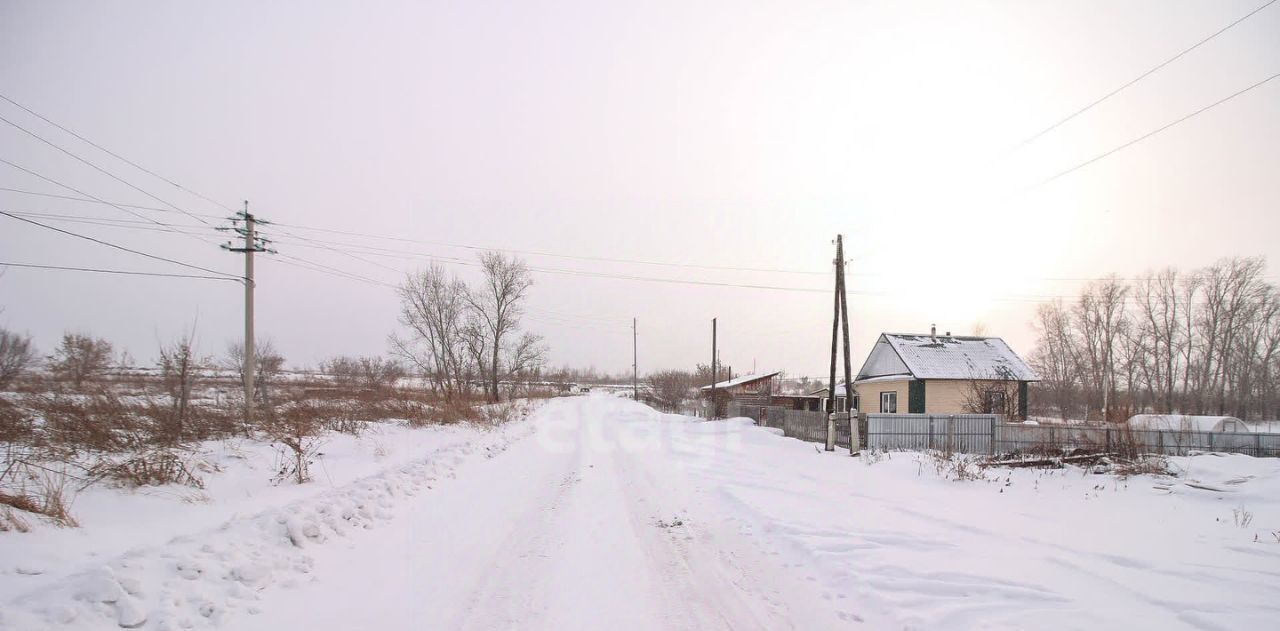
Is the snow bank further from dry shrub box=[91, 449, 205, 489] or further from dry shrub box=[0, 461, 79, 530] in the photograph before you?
dry shrub box=[91, 449, 205, 489]

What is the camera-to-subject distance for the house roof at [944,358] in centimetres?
2988

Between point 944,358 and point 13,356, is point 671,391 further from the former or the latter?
point 13,356

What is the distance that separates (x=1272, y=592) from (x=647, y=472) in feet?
30.5

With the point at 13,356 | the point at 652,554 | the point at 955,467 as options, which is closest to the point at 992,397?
the point at 955,467

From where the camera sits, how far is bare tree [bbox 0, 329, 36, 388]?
11429 mm

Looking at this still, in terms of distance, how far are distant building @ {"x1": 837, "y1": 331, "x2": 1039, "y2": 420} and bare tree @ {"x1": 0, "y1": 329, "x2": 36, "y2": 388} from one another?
1350 inches

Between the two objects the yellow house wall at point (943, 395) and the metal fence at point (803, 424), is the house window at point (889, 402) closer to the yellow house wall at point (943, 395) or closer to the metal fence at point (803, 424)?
the yellow house wall at point (943, 395)

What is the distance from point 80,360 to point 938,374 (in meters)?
35.0

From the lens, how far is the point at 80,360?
41.8ft

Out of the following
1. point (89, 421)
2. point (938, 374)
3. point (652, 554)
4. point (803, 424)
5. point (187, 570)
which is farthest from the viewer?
point (938, 374)

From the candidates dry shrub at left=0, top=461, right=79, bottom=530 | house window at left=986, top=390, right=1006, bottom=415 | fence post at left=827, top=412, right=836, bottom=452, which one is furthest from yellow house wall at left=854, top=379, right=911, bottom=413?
dry shrub at left=0, top=461, right=79, bottom=530

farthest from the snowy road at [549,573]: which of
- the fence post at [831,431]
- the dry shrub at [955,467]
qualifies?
the fence post at [831,431]

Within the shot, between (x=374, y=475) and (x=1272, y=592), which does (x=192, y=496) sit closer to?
(x=374, y=475)

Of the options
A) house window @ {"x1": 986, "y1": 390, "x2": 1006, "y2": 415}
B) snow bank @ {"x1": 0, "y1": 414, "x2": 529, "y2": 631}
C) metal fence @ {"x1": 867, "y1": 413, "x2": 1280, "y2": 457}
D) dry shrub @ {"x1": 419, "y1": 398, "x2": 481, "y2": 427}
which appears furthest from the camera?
house window @ {"x1": 986, "y1": 390, "x2": 1006, "y2": 415}
